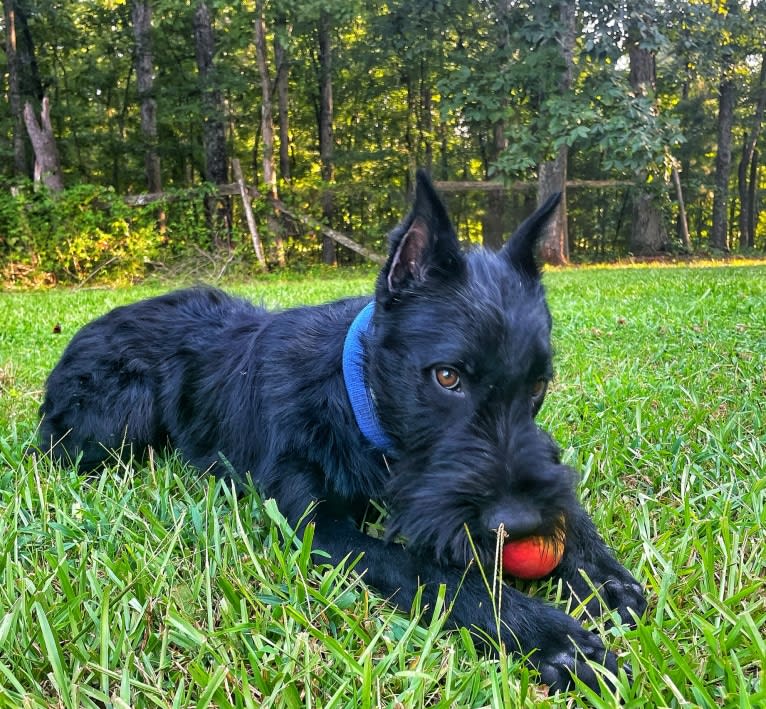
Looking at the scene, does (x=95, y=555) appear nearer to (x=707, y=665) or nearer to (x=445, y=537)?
(x=445, y=537)

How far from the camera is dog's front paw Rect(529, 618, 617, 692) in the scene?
1.55m

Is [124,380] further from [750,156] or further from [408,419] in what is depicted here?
[750,156]

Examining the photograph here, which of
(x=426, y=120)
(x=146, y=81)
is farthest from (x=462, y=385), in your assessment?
(x=426, y=120)

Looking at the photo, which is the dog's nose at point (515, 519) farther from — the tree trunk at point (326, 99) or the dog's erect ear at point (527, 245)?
the tree trunk at point (326, 99)

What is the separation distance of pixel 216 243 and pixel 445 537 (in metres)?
16.8

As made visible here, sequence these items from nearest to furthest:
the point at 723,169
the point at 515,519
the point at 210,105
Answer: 1. the point at 515,519
2. the point at 210,105
3. the point at 723,169

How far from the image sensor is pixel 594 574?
2012mm

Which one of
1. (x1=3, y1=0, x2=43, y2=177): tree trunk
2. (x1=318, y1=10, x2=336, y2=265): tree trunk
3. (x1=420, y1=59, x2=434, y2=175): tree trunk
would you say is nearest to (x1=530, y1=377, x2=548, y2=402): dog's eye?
(x1=3, y1=0, x2=43, y2=177): tree trunk

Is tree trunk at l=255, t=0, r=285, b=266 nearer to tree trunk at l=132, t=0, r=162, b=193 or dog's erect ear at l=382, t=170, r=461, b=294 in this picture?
tree trunk at l=132, t=0, r=162, b=193

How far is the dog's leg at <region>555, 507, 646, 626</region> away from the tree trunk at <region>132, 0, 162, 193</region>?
2168cm

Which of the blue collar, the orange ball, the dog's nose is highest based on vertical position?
the blue collar

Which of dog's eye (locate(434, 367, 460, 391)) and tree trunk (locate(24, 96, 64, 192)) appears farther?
tree trunk (locate(24, 96, 64, 192))

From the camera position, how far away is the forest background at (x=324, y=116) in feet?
43.1

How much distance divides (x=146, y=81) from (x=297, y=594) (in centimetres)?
2251
